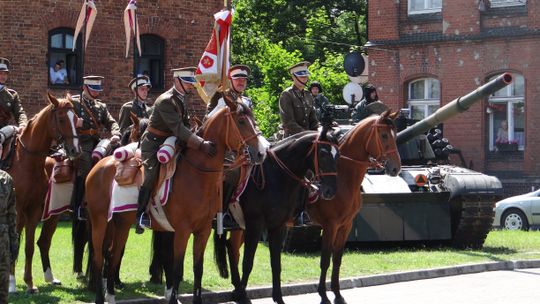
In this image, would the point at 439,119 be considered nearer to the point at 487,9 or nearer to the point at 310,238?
the point at 310,238

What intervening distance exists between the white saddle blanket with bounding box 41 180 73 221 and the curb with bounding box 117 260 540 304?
2161mm

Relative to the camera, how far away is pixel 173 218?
12.2m

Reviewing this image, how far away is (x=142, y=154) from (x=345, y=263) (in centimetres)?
596

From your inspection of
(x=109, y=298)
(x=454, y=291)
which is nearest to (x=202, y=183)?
(x=109, y=298)

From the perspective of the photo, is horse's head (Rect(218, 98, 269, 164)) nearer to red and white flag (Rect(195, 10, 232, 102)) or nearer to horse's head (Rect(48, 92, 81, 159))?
red and white flag (Rect(195, 10, 232, 102))

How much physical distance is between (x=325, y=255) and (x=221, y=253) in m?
1.53

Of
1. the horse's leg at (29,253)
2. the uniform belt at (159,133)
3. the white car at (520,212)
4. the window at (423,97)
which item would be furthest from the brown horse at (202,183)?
the window at (423,97)

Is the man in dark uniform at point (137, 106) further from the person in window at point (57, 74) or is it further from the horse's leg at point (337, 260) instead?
the person in window at point (57, 74)

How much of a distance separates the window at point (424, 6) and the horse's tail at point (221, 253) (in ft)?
75.3

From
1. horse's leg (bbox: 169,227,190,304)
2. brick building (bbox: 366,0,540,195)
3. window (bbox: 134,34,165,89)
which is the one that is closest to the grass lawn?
horse's leg (bbox: 169,227,190,304)

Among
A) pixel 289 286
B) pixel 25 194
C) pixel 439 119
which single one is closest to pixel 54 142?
pixel 25 194

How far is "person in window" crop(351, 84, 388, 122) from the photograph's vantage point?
19.7 m

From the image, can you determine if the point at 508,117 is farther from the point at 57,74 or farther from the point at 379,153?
the point at 379,153

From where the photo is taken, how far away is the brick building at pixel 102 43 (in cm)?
2753
